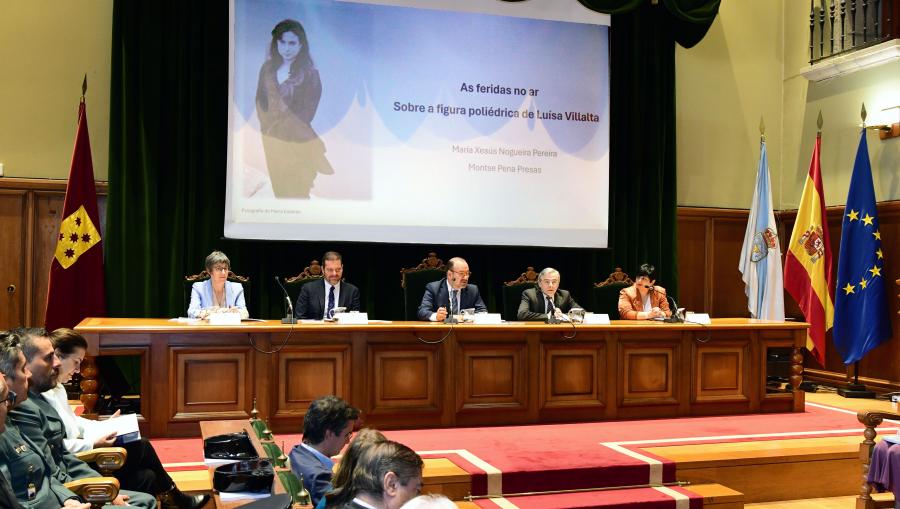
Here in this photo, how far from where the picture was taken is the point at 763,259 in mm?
7836

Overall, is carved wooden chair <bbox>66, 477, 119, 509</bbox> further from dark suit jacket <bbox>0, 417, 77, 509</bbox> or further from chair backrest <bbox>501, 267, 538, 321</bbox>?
chair backrest <bbox>501, 267, 538, 321</bbox>

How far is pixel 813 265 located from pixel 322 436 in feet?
20.7

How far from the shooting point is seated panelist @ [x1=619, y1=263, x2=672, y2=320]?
22.1ft

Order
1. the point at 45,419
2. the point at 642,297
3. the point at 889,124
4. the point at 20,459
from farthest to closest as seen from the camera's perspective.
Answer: the point at 889,124 → the point at 642,297 → the point at 45,419 → the point at 20,459

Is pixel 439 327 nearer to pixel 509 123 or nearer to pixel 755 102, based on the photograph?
pixel 509 123

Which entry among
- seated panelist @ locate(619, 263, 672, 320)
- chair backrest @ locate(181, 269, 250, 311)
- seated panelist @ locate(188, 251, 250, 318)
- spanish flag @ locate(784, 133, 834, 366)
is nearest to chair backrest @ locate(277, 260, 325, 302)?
chair backrest @ locate(181, 269, 250, 311)

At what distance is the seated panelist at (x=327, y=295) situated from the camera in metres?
6.00

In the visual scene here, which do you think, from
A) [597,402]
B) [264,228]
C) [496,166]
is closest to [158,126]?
[264,228]

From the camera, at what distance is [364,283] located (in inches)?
293

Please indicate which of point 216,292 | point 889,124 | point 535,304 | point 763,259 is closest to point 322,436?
point 216,292

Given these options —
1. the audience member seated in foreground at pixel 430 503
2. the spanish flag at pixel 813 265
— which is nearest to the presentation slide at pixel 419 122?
the spanish flag at pixel 813 265

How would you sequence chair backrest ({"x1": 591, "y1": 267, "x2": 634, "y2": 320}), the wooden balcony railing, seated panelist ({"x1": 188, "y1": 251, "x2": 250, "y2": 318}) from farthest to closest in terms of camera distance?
the wooden balcony railing
chair backrest ({"x1": 591, "y1": 267, "x2": 634, "y2": 320})
seated panelist ({"x1": 188, "y1": 251, "x2": 250, "y2": 318})

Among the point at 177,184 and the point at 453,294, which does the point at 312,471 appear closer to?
the point at 453,294

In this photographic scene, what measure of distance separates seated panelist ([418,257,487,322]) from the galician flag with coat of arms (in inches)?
119
